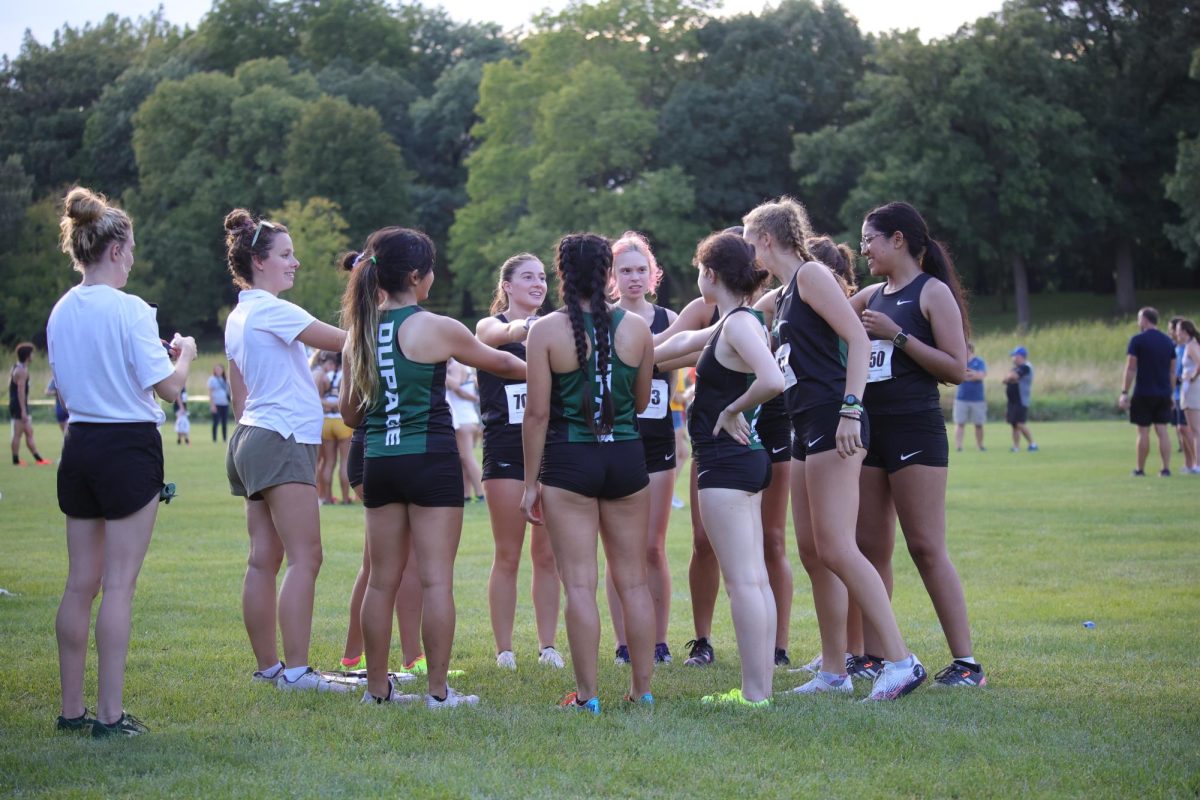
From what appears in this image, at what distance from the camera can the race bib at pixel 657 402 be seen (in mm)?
6523

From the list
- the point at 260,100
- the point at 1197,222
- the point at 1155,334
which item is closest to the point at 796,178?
the point at 1197,222

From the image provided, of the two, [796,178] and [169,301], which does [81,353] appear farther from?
[169,301]

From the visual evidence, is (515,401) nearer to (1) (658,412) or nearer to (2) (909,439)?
(1) (658,412)

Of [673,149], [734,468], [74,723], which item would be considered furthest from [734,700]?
[673,149]

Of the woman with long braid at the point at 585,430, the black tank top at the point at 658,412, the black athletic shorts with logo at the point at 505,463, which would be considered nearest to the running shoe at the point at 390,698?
the woman with long braid at the point at 585,430

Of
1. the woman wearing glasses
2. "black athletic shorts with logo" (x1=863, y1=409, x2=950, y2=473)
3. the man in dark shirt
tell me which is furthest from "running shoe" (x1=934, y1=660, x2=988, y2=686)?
the man in dark shirt

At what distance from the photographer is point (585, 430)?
5.34 meters

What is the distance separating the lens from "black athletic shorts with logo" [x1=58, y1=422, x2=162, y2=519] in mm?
5094

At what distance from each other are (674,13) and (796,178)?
35.1 feet

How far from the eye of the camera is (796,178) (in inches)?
2483

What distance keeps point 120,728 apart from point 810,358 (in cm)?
336

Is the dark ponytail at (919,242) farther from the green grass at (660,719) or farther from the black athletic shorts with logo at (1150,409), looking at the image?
the black athletic shorts with logo at (1150,409)

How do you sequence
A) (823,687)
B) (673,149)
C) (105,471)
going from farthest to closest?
1. (673,149)
2. (823,687)
3. (105,471)

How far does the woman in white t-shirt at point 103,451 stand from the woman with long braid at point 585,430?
1533 millimetres
